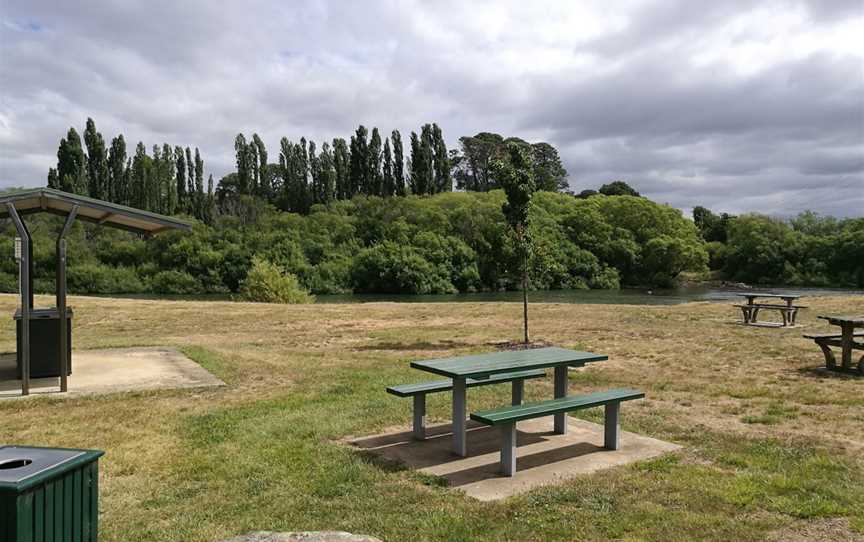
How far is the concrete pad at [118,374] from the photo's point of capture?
7.79m

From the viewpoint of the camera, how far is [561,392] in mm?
6109

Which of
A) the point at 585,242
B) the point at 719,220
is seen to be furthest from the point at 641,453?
the point at 719,220

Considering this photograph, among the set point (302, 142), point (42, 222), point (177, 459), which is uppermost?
point (302, 142)

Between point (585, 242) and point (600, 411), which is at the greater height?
point (585, 242)

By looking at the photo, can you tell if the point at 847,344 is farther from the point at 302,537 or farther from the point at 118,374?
the point at 118,374

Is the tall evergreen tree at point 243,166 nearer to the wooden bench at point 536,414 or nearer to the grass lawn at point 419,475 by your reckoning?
the grass lawn at point 419,475

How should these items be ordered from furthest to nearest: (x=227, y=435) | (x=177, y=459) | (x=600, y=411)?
(x=600, y=411) → (x=227, y=435) → (x=177, y=459)

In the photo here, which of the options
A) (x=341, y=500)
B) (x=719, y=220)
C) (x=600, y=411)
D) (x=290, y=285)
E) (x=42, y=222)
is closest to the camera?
(x=341, y=500)

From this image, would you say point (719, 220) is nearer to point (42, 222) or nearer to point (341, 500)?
point (42, 222)

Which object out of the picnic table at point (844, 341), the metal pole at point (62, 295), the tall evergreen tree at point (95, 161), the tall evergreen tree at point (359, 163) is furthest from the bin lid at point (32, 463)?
the tall evergreen tree at point (359, 163)

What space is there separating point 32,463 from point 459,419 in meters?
3.29

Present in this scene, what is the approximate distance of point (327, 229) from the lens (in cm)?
6291

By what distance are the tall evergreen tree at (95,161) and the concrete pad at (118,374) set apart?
56125mm

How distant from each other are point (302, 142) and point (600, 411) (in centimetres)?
7219
